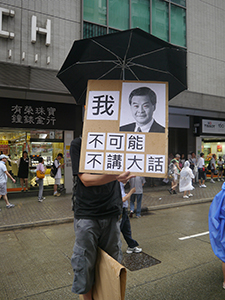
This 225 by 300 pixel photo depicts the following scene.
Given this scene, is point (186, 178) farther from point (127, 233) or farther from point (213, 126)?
point (213, 126)

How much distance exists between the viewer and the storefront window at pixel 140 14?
41.0ft

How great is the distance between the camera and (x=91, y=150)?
215 centimetres

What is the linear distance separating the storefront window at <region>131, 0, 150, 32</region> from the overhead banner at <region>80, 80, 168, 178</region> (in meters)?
11.6

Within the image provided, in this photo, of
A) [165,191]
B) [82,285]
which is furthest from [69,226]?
[165,191]

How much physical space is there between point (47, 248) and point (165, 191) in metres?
8.81

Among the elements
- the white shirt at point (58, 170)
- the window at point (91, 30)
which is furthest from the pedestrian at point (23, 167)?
the window at point (91, 30)

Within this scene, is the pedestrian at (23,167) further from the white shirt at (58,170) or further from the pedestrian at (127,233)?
the pedestrian at (127,233)

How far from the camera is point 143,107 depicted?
2.22 m

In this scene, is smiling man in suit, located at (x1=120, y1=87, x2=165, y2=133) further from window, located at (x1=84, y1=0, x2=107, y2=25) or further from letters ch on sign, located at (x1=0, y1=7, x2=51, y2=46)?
window, located at (x1=84, y1=0, x2=107, y2=25)

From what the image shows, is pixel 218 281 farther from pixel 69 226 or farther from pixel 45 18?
pixel 45 18

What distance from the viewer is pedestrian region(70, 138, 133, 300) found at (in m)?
2.19

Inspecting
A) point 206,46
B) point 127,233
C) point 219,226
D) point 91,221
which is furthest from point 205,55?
point 91,221

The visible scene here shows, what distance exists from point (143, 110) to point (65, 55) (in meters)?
9.91

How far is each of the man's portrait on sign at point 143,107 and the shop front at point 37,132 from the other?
9.76 metres
